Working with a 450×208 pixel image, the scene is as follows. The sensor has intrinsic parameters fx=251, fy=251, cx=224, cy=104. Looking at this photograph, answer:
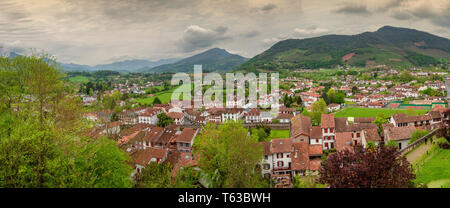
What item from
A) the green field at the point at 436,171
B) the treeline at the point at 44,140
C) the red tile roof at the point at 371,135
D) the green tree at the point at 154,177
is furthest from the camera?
the red tile roof at the point at 371,135

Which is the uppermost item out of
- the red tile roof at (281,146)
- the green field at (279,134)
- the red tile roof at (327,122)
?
the red tile roof at (327,122)

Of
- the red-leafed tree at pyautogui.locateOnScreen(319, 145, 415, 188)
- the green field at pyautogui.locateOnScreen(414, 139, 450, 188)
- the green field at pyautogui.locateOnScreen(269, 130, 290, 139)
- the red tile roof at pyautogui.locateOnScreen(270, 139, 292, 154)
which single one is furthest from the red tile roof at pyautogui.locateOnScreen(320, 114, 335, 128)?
the red-leafed tree at pyautogui.locateOnScreen(319, 145, 415, 188)

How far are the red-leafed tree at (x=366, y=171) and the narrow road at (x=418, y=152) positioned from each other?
10033mm

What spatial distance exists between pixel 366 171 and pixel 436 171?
9.17m

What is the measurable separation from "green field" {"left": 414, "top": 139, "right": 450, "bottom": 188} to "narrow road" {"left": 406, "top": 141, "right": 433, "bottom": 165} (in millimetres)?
839

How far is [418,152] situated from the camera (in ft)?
55.7

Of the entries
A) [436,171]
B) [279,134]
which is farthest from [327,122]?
[436,171]

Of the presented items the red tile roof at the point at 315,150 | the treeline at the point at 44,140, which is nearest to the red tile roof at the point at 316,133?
the red tile roof at the point at 315,150

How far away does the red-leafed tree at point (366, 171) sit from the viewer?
7027 millimetres

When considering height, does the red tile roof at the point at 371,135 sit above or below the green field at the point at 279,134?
above

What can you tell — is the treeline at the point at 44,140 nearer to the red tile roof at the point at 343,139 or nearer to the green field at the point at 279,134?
the red tile roof at the point at 343,139

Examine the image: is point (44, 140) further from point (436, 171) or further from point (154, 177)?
point (436, 171)

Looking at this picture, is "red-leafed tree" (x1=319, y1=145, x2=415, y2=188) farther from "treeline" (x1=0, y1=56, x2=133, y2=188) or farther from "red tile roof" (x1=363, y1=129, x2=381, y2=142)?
"red tile roof" (x1=363, y1=129, x2=381, y2=142)

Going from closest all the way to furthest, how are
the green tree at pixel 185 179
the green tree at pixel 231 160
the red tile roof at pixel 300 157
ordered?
1. the green tree at pixel 185 179
2. the green tree at pixel 231 160
3. the red tile roof at pixel 300 157
